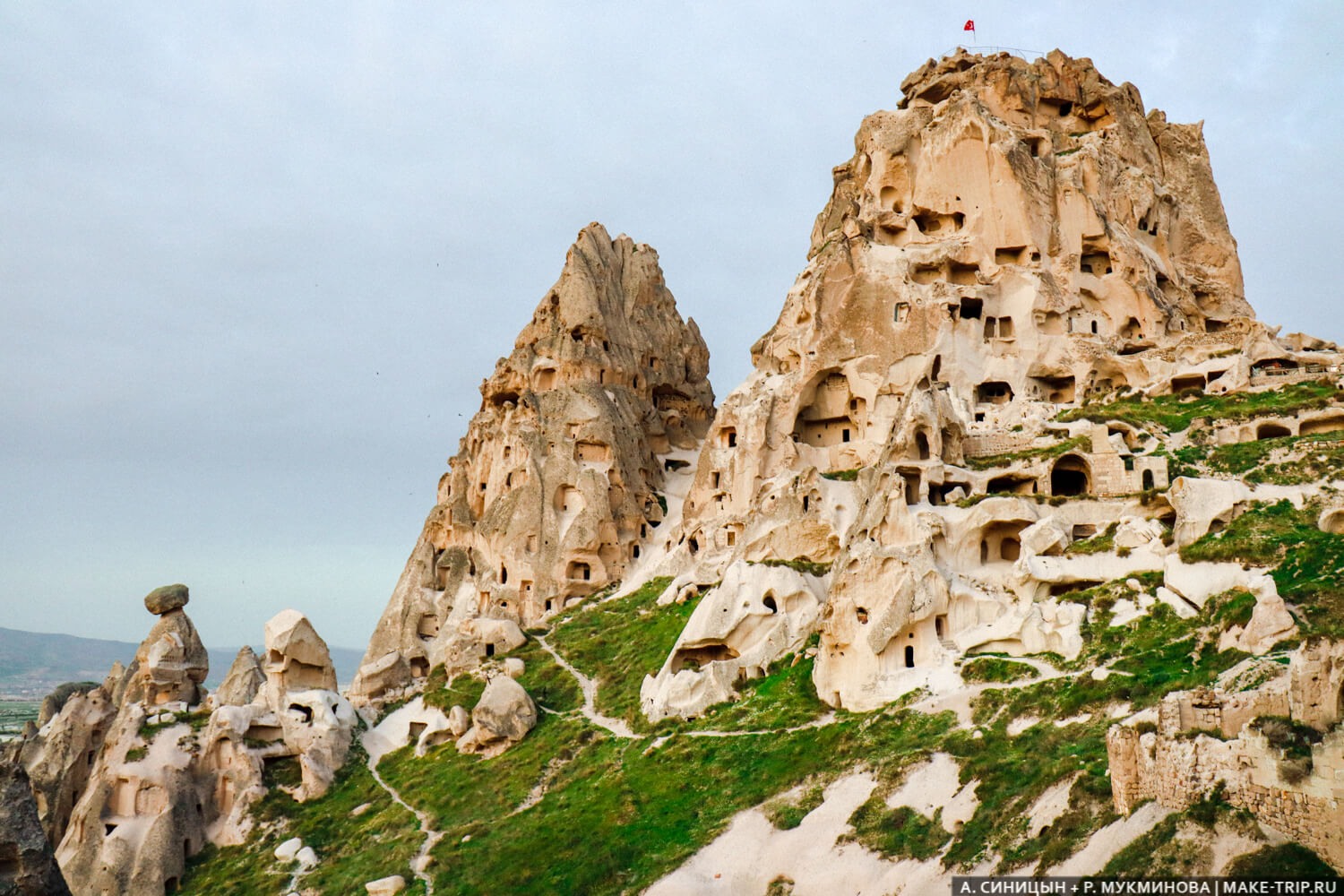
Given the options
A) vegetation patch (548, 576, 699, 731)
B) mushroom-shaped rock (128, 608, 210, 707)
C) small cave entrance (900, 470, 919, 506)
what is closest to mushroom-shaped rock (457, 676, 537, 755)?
vegetation patch (548, 576, 699, 731)

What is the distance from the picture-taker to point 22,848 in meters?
16.9

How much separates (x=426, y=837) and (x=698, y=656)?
12.5 m

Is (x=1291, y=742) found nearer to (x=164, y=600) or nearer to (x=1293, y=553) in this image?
(x=1293, y=553)

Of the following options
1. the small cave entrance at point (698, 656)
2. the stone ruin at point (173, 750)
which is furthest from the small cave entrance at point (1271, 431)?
the stone ruin at point (173, 750)

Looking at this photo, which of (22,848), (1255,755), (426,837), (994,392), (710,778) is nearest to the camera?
(22,848)

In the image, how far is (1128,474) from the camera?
43500mm

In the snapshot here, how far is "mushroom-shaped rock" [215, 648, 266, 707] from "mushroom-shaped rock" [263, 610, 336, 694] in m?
1.95

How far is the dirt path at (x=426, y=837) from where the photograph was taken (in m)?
35.8

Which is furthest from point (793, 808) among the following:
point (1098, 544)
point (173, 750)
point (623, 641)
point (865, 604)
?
point (173, 750)

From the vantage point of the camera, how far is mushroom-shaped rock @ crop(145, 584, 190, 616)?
5700cm

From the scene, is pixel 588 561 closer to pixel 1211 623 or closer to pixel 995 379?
pixel 995 379

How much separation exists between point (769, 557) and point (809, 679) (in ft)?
42.7

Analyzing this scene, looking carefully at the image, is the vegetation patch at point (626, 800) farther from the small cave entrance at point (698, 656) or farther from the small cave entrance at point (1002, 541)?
the small cave entrance at point (1002, 541)

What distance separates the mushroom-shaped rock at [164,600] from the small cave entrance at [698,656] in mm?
28721
